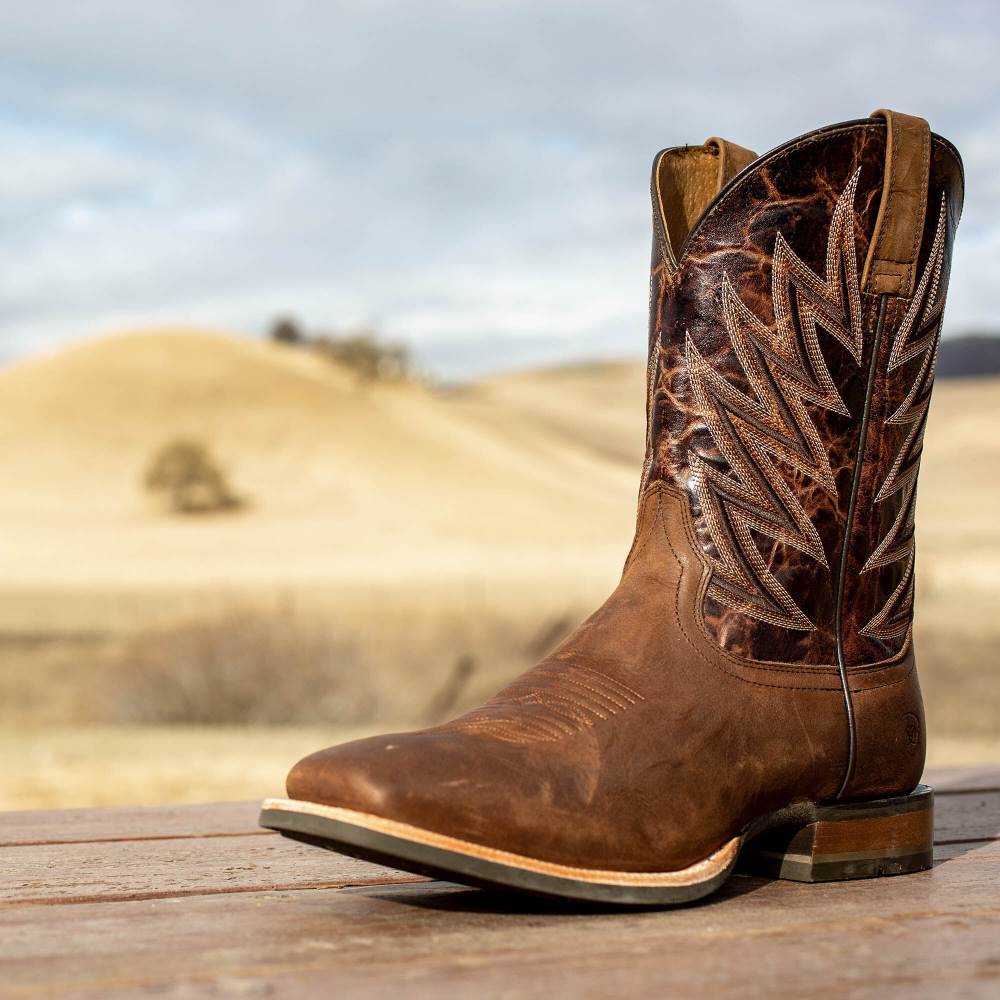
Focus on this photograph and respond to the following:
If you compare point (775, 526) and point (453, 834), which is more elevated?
point (775, 526)

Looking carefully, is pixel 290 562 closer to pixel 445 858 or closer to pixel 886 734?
pixel 886 734

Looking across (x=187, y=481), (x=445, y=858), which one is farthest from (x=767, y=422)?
(x=187, y=481)

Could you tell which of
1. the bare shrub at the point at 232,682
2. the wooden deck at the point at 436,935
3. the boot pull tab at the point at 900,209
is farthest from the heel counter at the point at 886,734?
the bare shrub at the point at 232,682

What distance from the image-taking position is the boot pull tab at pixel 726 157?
188cm

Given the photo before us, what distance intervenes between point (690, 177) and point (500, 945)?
1007 mm

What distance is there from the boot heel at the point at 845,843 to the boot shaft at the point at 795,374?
185 mm

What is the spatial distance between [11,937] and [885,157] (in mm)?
1300

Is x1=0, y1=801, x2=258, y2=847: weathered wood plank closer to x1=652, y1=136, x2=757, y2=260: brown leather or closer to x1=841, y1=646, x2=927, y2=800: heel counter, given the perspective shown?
x1=841, y1=646, x2=927, y2=800: heel counter

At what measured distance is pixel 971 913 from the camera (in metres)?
1.57

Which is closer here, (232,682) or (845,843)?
(845,843)

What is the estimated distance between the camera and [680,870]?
1.60m

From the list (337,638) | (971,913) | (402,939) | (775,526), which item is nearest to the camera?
A: (402,939)

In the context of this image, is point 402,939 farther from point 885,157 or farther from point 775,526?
point 885,157

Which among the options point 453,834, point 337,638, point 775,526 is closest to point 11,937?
point 453,834
